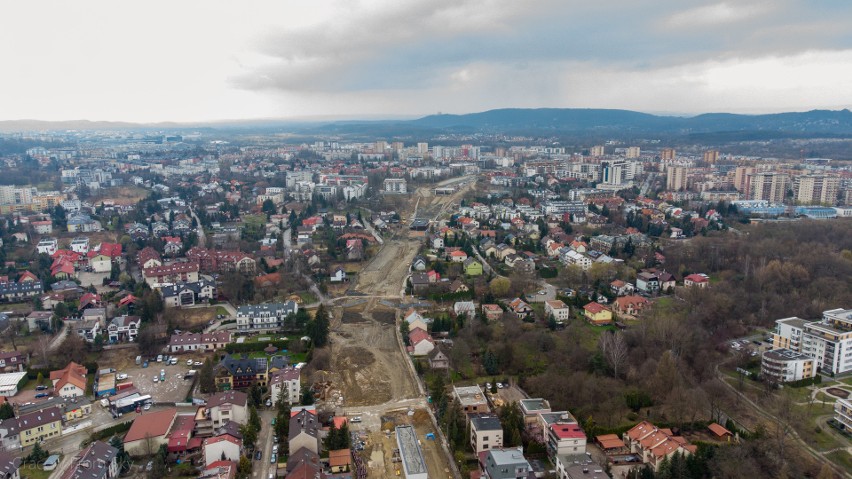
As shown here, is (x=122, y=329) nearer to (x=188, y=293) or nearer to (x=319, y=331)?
(x=188, y=293)

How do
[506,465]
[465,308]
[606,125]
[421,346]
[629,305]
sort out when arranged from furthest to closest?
[606,125] → [629,305] → [465,308] → [421,346] → [506,465]

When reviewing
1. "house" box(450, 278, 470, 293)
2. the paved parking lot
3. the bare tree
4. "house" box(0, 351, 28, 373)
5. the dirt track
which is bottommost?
the paved parking lot

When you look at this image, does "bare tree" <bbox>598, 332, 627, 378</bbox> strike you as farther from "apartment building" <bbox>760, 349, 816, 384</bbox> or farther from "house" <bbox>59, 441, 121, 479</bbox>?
"house" <bbox>59, 441, 121, 479</bbox>

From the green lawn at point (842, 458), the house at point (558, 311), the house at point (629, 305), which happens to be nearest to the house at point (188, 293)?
the house at point (558, 311)

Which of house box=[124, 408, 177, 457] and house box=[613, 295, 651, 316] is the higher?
house box=[613, 295, 651, 316]

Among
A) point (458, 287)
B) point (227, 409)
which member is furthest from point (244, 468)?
point (458, 287)

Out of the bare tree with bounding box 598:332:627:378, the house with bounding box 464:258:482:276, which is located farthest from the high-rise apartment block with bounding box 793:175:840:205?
the bare tree with bounding box 598:332:627:378
